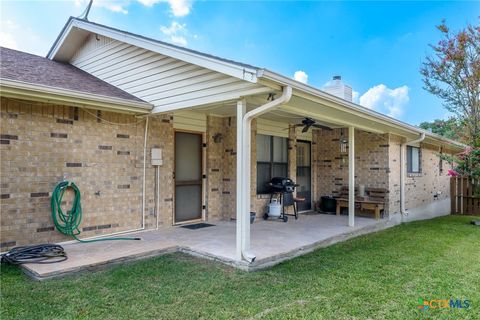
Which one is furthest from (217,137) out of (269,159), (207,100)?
(207,100)

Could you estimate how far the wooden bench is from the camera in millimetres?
7867

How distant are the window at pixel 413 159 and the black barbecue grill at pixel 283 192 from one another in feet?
13.7

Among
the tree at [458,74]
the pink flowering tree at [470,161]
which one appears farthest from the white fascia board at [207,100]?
the tree at [458,74]

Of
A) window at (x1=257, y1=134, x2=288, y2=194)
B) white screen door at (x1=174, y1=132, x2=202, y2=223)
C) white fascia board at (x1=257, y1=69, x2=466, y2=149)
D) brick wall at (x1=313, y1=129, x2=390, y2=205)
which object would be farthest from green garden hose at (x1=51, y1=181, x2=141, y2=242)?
brick wall at (x1=313, y1=129, x2=390, y2=205)

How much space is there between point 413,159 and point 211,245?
25.5 feet

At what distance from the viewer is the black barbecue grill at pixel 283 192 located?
7578mm

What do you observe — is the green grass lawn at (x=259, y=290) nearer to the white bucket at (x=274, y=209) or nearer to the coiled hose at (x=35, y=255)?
the coiled hose at (x=35, y=255)

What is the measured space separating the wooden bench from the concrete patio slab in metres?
1.08

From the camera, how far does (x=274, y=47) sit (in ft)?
52.1

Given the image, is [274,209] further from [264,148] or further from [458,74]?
[458,74]

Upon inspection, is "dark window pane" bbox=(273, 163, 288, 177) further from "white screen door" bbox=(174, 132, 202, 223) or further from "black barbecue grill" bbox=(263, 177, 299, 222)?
"white screen door" bbox=(174, 132, 202, 223)

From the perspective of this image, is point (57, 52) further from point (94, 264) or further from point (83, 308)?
point (83, 308)

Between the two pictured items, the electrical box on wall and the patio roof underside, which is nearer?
the patio roof underside

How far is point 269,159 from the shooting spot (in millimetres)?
8016
